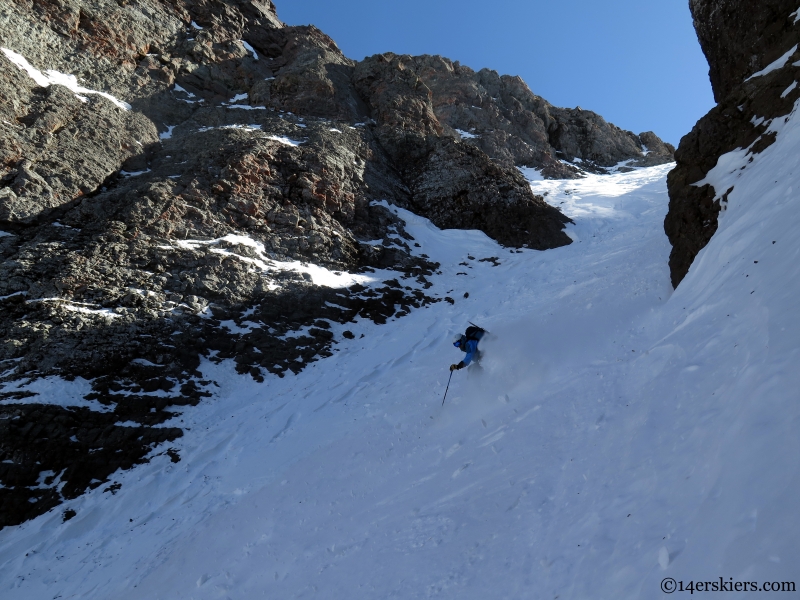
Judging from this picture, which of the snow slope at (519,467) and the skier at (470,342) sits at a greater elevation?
the skier at (470,342)

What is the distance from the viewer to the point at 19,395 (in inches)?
523

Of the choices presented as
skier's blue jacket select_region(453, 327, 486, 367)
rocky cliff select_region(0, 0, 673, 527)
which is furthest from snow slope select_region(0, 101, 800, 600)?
rocky cliff select_region(0, 0, 673, 527)

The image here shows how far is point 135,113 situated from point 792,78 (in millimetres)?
31794

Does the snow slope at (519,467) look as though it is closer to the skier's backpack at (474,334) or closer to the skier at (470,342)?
the skier at (470,342)

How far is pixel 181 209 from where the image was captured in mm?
22266

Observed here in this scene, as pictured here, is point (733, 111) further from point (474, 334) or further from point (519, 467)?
point (519, 467)

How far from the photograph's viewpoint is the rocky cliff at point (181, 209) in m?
14.5

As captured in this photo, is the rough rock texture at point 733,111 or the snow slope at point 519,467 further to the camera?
the rough rock texture at point 733,111

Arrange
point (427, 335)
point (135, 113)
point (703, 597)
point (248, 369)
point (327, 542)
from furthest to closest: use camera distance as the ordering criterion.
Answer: point (135, 113)
point (427, 335)
point (248, 369)
point (327, 542)
point (703, 597)

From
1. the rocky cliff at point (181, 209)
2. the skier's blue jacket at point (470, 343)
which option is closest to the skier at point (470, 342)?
the skier's blue jacket at point (470, 343)

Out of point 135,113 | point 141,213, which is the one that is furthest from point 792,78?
point 135,113

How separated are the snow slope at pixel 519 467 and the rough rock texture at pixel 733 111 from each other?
0.74 metres

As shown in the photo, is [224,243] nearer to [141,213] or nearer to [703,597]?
[141,213]

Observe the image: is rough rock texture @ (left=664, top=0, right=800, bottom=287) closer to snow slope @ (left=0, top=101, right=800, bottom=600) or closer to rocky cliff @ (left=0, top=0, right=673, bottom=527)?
snow slope @ (left=0, top=101, right=800, bottom=600)
